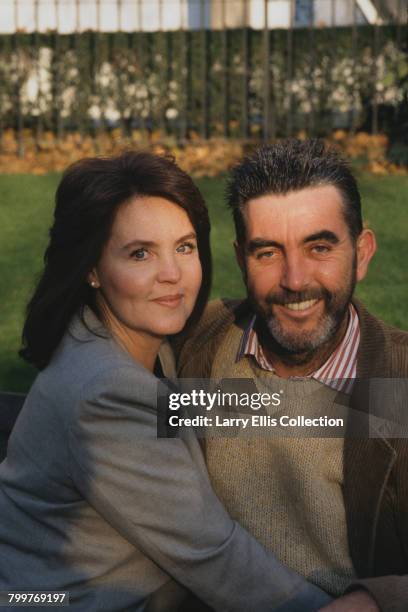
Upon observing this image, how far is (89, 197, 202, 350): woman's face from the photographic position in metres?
3.12

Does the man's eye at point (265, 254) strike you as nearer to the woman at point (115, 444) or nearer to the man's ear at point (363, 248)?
the woman at point (115, 444)

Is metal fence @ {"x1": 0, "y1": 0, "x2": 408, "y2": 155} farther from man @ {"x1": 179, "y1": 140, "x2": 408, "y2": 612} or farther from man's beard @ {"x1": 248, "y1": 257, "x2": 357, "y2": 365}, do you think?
man's beard @ {"x1": 248, "y1": 257, "x2": 357, "y2": 365}

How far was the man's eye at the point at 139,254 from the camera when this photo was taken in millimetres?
3129

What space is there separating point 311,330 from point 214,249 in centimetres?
337

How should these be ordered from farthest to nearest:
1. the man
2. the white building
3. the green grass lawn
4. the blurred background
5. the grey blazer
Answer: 1. the white building
2. the blurred background
3. the green grass lawn
4. the man
5. the grey blazer

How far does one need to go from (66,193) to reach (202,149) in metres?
7.39

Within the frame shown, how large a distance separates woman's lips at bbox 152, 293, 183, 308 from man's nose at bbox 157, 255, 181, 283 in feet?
0.15

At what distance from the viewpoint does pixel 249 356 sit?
3385mm

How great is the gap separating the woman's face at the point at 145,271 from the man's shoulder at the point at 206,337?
290 millimetres

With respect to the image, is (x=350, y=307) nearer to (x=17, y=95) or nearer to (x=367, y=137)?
(x=367, y=137)

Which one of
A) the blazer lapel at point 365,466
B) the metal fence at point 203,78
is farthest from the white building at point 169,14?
the blazer lapel at point 365,466

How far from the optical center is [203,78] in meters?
11.1

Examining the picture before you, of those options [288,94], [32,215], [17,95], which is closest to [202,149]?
[288,94]

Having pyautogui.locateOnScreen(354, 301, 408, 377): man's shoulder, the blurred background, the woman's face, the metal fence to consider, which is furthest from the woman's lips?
the metal fence
